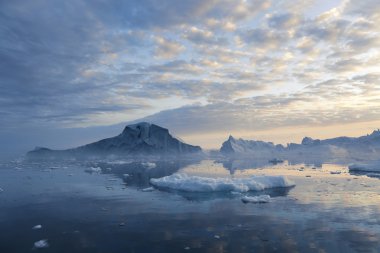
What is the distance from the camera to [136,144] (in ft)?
193

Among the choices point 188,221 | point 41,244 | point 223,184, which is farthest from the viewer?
point 223,184

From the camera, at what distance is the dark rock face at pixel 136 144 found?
58.1 metres

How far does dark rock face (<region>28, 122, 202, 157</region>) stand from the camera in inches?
2287

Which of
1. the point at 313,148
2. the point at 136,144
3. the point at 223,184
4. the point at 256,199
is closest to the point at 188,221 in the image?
the point at 256,199

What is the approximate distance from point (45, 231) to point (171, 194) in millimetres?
8703

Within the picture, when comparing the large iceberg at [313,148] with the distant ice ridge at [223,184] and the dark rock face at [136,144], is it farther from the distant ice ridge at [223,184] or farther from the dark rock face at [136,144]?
the distant ice ridge at [223,184]

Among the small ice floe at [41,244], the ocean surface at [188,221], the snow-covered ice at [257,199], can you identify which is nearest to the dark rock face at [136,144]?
the ocean surface at [188,221]

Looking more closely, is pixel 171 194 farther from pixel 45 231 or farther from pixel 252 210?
pixel 45 231

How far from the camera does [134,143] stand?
58.6 m

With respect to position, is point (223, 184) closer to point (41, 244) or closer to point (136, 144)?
point (41, 244)

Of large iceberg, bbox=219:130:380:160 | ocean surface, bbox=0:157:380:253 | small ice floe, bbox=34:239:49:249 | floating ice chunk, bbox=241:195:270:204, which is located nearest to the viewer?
small ice floe, bbox=34:239:49:249

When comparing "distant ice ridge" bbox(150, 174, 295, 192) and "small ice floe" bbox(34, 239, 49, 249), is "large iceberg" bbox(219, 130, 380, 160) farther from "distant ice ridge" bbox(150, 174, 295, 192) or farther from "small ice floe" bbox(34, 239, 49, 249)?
"small ice floe" bbox(34, 239, 49, 249)

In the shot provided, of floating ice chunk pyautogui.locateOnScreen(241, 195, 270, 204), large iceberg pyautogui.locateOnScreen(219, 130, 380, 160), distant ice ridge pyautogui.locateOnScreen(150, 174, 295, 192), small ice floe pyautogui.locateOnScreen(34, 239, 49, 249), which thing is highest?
large iceberg pyautogui.locateOnScreen(219, 130, 380, 160)

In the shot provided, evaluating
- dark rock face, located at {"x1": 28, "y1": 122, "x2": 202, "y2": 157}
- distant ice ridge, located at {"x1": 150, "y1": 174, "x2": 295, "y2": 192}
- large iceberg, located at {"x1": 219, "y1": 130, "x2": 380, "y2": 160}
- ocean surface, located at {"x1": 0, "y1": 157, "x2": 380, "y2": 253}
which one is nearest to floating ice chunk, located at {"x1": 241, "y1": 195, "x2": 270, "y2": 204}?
ocean surface, located at {"x1": 0, "y1": 157, "x2": 380, "y2": 253}
